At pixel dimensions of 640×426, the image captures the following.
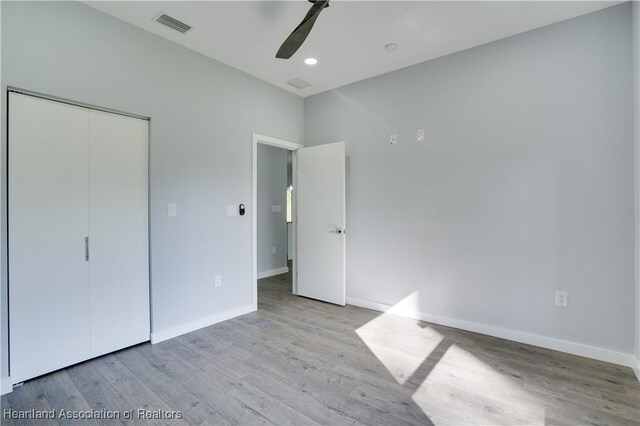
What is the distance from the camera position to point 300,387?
2.09m

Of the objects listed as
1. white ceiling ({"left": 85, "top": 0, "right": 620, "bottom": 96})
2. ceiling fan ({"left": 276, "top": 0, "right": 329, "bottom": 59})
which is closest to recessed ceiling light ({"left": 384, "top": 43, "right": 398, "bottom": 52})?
white ceiling ({"left": 85, "top": 0, "right": 620, "bottom": 96})

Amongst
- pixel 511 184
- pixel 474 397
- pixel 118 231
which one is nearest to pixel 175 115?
pixel 118 231

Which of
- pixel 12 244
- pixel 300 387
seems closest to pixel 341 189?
pixel 300 387

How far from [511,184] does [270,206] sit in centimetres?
383

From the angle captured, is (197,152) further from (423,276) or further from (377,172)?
(423,276)

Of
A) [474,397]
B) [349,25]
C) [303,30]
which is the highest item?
[349,25]

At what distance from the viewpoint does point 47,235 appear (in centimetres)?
222

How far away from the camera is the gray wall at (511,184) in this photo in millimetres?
2414

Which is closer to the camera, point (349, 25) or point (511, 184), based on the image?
point (349, 25)

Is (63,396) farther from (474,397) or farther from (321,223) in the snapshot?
(321,223)

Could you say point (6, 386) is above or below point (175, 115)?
below

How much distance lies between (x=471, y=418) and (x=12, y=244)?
3.21 metres

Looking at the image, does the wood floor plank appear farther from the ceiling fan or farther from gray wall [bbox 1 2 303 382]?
the ceiling fan

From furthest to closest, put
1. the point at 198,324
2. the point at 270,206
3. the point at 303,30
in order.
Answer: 1. the point at 270,206
2. the point at 198,324
3. the point at 303,30
